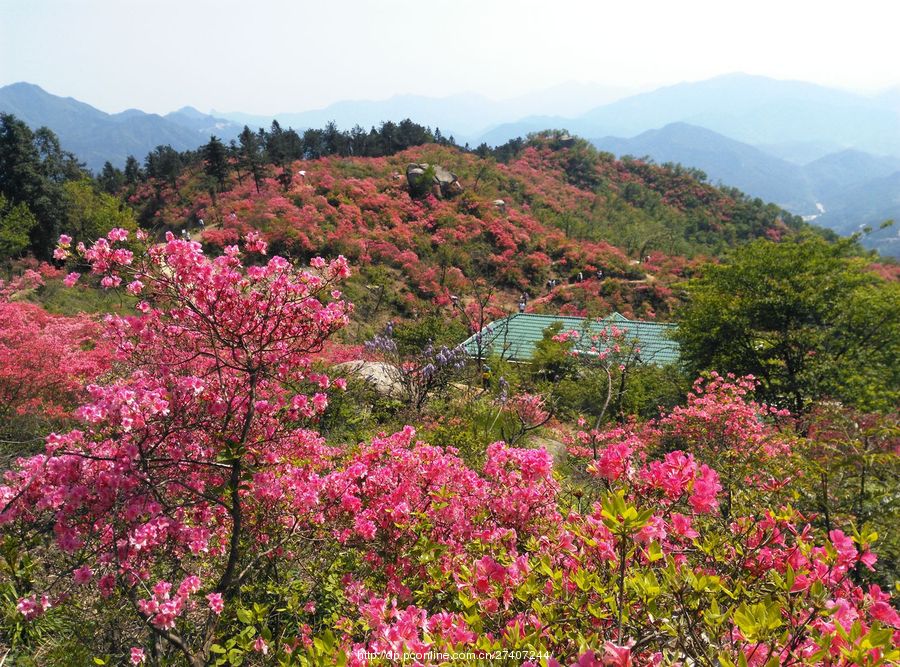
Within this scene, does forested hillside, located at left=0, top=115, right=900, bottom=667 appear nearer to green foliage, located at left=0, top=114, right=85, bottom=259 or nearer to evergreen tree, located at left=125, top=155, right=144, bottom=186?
green foliage, located at left=0, top=114, right=85, bottom=259

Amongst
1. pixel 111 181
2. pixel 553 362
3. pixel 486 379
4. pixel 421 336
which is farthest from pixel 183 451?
pixel 111 181

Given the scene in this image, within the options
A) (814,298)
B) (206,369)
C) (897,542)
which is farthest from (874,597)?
(814,298)

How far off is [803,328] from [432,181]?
2582 cm

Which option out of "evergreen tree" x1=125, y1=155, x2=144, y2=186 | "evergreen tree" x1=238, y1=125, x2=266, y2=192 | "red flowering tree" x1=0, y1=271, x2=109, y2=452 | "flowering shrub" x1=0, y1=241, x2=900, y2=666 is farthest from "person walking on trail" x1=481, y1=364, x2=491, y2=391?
"evergreen tree" x1=125, y1=155, x2=144, y2=186

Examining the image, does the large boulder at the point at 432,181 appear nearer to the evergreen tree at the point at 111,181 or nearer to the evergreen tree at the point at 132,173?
the evergreen tree at the point at 132,173

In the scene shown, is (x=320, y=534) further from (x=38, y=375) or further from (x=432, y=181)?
(x=432, y=181)

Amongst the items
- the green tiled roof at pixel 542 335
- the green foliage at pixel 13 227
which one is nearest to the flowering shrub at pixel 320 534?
the green tiled roof at pixel 542 335

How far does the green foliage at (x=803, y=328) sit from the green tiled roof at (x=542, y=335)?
2.42 metres

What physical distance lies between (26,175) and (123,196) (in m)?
9.20

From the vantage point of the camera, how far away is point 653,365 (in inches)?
568

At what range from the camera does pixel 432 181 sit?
106 ft

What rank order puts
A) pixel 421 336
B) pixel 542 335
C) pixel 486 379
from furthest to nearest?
1. pixel 542 335
2. pixel 421 336
3. pixel 486 379

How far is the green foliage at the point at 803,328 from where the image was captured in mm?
10547

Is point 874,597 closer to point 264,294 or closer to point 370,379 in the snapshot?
point 264,294
